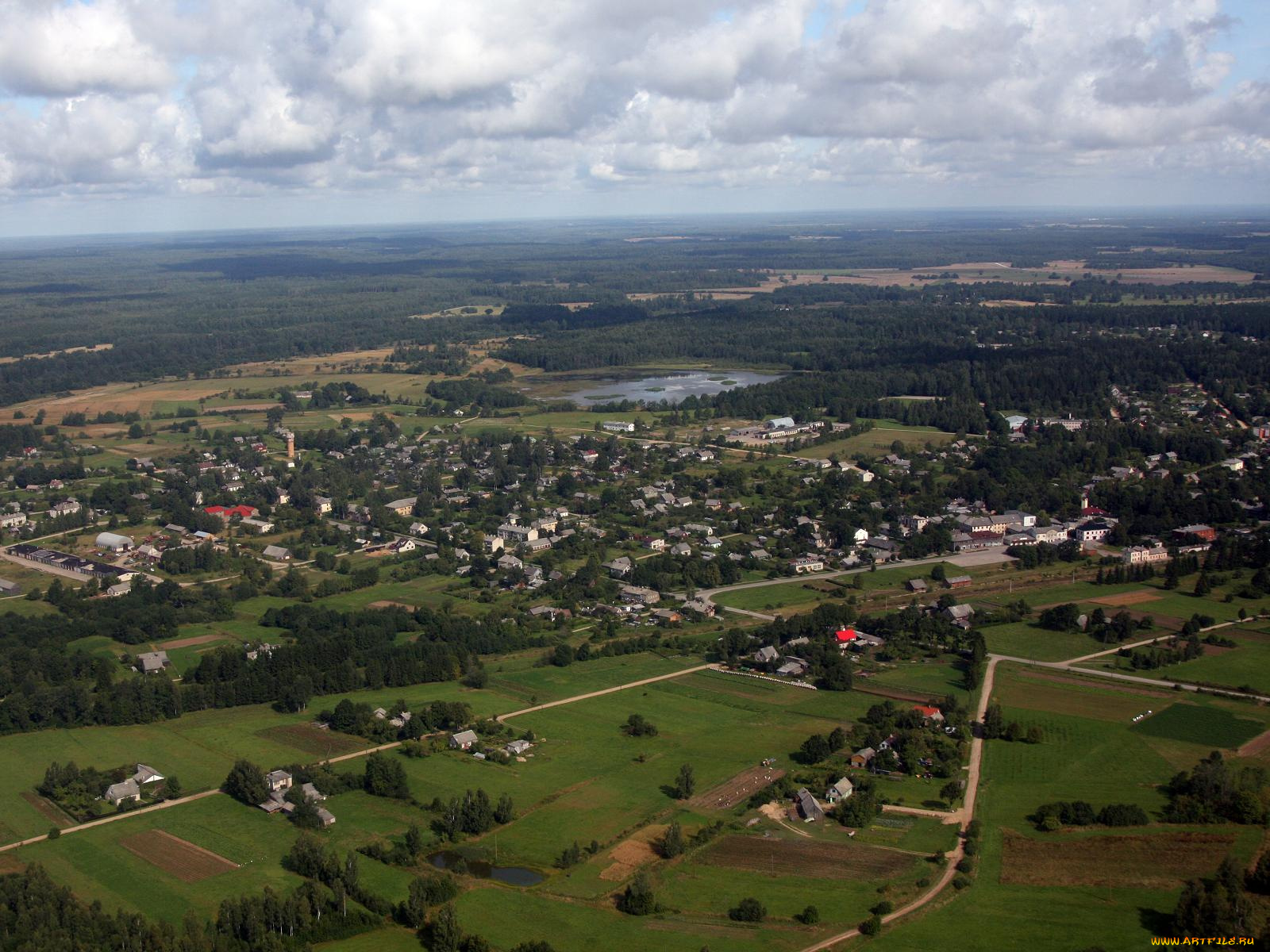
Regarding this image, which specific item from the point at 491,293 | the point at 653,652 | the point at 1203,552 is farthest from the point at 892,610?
the point at 491,293

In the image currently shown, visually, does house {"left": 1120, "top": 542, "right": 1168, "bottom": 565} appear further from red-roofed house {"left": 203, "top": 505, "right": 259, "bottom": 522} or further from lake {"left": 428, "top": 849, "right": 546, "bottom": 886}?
red-roofed house {"left": 203, "top": 505, "right": 259, "bottom": 522}

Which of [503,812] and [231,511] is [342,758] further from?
[231,511]

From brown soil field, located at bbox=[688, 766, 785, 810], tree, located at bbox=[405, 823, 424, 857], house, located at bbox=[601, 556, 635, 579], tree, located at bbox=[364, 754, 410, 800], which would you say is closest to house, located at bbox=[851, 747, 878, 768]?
brown soil field, located at bbox=[688, 766, 785, 810]

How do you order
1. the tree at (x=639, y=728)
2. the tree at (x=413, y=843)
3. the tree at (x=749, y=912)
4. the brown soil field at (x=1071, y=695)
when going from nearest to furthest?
the tree at (x=749, y=912), the tree at (x=413, y=843), the tree at (x=639, y=728), the brown soil field at (x=1071, y=695)

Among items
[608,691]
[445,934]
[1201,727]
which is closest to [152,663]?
[608,691]

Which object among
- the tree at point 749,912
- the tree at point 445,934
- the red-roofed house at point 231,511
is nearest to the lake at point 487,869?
the tree at point 445,934

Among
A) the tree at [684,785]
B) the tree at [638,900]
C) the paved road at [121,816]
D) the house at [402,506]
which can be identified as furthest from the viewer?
the house at [402,506]

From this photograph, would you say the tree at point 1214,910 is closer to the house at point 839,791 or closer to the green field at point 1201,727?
the house at point 839,791
